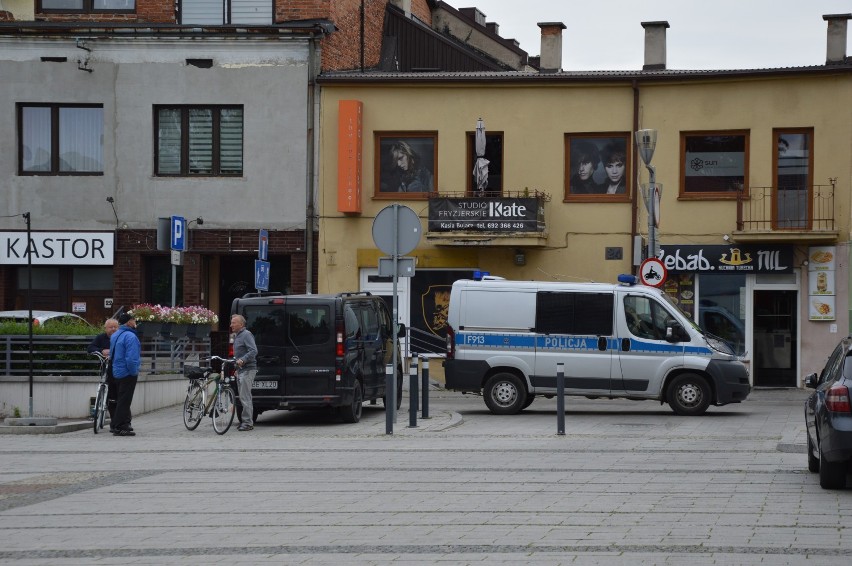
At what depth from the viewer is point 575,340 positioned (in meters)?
22.4

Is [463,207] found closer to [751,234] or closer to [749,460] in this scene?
[751,234]

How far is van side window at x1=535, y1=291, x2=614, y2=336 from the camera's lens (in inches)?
879

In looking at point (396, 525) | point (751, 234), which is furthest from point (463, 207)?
point (396, 525)

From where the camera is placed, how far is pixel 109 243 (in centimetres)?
3198

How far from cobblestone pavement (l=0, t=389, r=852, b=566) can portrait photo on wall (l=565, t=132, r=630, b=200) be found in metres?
11.8

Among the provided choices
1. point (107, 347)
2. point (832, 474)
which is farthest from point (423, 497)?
point (107, 347)

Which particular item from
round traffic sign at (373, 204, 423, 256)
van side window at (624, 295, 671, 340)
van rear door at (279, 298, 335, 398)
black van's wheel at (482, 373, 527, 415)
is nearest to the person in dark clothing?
van rear door at (279, 298, 335, 398)

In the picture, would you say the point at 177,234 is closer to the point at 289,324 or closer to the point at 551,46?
the point at 289,324

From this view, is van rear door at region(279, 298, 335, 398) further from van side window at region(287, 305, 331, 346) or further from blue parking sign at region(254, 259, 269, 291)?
blue parking sign at region(254, 259, 269, 291)

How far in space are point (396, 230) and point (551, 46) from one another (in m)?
16.0

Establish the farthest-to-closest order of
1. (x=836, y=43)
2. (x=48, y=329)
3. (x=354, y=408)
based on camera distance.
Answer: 1. (x=836, y=43)
2. (x=48, y=329)
3. (x=354, y=408)

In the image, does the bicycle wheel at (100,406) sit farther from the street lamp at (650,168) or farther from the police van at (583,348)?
the street lamp at (650,168)

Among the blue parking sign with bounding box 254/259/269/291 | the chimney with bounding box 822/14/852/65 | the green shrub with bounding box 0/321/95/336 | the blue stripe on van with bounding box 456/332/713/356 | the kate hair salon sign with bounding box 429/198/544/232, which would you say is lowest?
the blue stripe on van with bounding box 456/332/713/356

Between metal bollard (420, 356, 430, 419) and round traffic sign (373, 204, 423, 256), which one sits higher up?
round traffic sign (373, 204, 423, 256)
